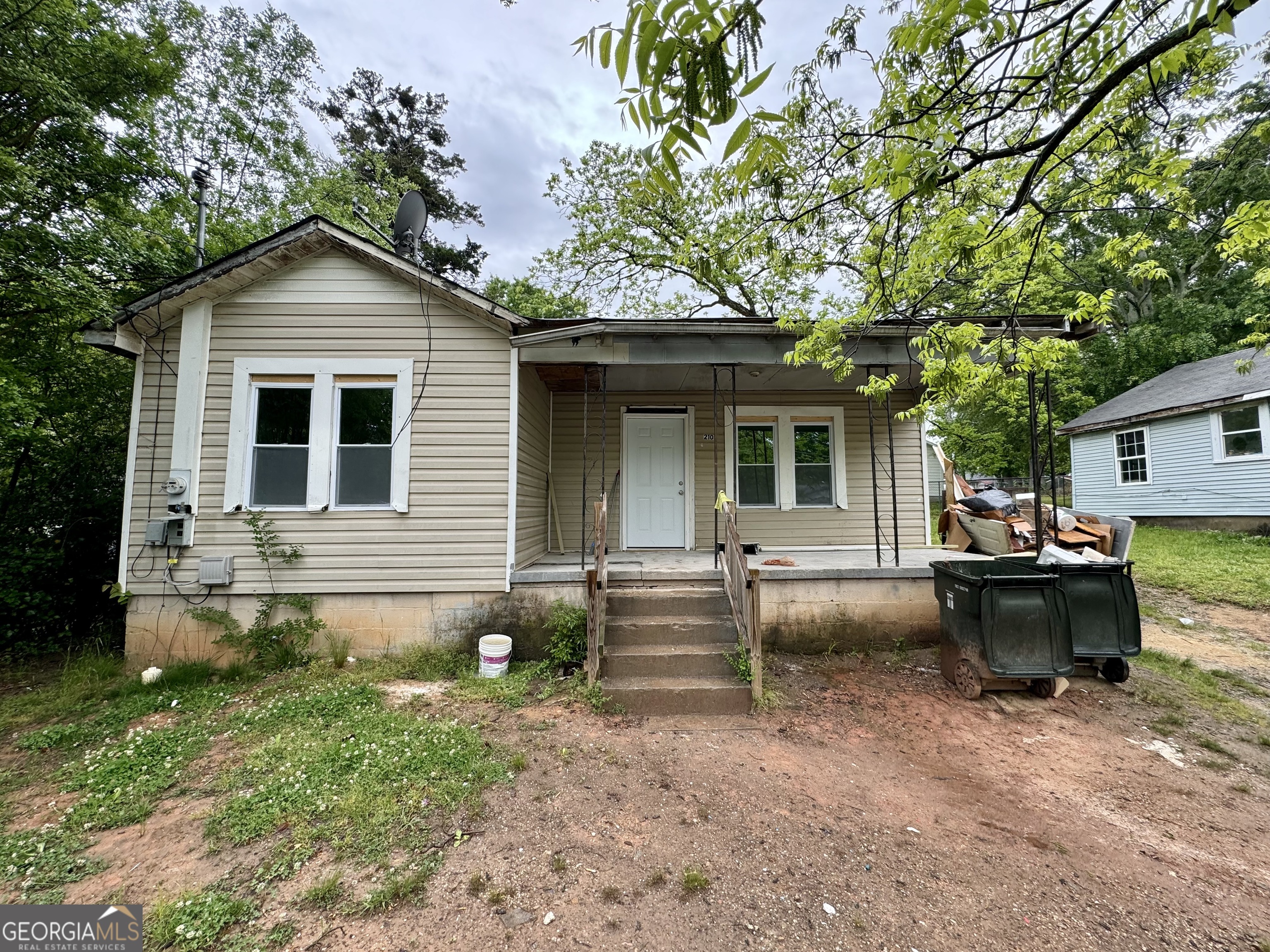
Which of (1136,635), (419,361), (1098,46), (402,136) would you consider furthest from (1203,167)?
(402,136)

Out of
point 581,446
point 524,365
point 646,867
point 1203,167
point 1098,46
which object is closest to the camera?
point 646,867

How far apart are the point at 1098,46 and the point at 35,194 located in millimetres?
9406

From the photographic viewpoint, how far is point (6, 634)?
5.01 m

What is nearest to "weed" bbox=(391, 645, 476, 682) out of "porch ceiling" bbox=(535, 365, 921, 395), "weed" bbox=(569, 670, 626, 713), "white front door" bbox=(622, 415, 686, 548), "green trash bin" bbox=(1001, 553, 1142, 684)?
"weed" bbox=(569, 670, 626, 713)

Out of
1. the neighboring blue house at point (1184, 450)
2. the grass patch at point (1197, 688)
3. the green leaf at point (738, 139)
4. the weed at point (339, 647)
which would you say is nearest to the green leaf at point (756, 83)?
the green leaf at point (738, 139)

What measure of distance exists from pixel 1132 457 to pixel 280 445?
2028cm

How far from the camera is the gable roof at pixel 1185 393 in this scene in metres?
11.1

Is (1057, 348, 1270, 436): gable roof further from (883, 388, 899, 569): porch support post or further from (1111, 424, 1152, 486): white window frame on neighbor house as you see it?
(883, 388, 899, 569): porch support post

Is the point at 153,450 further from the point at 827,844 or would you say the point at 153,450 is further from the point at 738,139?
the point at 827,844

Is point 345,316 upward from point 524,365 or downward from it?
upward

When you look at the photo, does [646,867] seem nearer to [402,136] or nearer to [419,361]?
[419,361]

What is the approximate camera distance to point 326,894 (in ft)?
6.95

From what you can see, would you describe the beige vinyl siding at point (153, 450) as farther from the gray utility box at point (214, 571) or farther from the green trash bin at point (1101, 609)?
the green trash bin at point (1101, 609)

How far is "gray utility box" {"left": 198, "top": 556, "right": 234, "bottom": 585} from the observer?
4.76 metres
